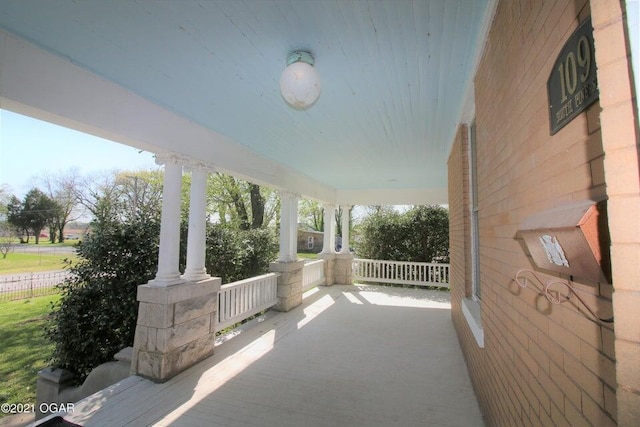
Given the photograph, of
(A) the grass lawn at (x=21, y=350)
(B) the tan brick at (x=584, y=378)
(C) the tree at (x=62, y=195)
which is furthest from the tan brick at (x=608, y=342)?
(C) the tree at (x=62, y=195)

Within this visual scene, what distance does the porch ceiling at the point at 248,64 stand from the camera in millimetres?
1986

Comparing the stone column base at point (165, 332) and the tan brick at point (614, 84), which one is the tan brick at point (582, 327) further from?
the stone column base at point (165, 332)

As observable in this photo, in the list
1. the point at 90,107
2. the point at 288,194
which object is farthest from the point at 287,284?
the point at 90,107

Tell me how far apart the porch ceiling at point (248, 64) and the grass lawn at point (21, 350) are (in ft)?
14.8

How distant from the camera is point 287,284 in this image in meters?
6.57

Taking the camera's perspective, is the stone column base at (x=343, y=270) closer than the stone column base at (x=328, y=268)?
No

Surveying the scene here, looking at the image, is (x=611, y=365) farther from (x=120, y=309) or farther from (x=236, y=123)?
(x=120, y=309)

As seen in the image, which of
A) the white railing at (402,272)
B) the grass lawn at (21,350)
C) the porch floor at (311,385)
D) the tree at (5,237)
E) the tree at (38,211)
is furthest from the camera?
the tree at (38,211)

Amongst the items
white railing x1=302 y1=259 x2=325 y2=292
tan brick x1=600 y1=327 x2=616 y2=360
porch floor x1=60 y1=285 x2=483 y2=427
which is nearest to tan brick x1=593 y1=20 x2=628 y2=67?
tan brick x1=600 y1=327 x2=616 y2=360

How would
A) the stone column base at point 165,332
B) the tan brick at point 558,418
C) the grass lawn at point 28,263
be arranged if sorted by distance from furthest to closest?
the grass lawn at point 28,263 → the stone column base at point 165,332 → the tan brick at point 558,418

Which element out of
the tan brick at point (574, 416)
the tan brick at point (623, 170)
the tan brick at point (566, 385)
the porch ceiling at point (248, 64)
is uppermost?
the porch ceiling at point (248, 64)

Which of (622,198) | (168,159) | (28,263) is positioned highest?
(168,159)

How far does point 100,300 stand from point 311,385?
3.48 m

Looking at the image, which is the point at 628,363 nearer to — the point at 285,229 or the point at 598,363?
the point at 598,363
